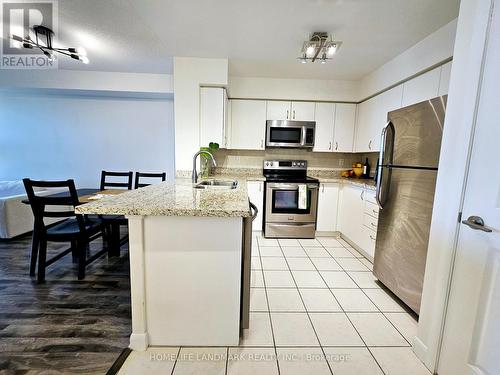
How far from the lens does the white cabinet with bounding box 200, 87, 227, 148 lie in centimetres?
296

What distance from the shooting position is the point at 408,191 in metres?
1.68

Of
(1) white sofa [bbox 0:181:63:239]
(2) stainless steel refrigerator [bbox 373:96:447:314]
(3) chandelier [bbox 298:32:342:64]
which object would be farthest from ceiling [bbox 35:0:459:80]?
(1) white sofa [bbox 0:181:63:239]

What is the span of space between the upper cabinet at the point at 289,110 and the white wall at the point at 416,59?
0.86 meters

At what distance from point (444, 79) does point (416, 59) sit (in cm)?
44

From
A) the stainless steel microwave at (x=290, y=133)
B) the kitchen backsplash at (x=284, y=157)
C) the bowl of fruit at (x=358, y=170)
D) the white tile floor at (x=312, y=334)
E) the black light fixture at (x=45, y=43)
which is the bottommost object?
the white tile floor at (x=312, y=334)

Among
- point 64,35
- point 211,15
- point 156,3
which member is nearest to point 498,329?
point 211,15

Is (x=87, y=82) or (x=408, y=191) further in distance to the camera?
(x=87, y=82)

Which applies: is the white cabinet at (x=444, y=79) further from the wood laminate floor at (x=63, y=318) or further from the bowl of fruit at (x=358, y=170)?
the wood laminate floor at (x=63, y=318)

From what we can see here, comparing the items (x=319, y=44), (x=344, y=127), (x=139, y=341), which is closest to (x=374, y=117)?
(x=344, y=127)

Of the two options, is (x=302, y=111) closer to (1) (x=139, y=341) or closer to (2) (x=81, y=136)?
(1) (x=139, y=341)

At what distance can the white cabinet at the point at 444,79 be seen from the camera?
1.99 meters

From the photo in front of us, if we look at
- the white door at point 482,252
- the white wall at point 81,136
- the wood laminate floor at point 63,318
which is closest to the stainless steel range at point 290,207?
the wood laminate floor at point 63,318

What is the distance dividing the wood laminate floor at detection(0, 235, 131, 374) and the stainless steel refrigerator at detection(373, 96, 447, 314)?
6.81 feet

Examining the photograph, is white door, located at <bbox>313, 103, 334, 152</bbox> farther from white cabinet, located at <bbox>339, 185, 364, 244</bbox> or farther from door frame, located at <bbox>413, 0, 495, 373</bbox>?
door frame, located at <bbox>413, 0, 495, 373</bbox>
